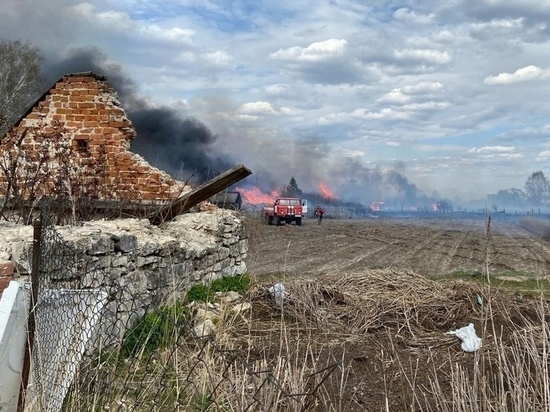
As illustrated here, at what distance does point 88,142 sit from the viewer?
12070mm

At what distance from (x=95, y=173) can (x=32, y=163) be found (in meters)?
1.24

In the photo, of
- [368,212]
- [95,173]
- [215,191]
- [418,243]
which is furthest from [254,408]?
[368,212]

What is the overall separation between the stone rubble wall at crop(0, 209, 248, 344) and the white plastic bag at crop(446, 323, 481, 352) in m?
3.34

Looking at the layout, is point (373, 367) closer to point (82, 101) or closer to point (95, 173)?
point (95, 173)

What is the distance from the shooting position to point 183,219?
10.1 m

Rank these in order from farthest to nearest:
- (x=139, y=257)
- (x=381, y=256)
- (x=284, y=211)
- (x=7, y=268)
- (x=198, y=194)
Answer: (x=284, y=211), (x=381, y=256), (x=198, y=194), (x=139, y=257), (x=7, y=268)

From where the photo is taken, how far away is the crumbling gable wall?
11.2 m

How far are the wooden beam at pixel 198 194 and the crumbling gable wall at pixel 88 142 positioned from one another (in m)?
1.25

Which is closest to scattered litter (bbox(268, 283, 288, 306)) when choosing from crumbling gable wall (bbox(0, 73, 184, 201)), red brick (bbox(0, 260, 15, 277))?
crumbling gable wall (bbox(0, 73, 184, 201))

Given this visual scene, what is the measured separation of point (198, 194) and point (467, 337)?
15.2 ft

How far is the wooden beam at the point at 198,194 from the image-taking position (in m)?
9.51

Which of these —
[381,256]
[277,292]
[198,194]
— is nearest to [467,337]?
[277,292]

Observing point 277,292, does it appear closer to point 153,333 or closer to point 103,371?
point 153,333

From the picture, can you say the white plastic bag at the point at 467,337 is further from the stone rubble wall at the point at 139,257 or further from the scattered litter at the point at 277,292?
the stone rubble wall at the point at 139,257
